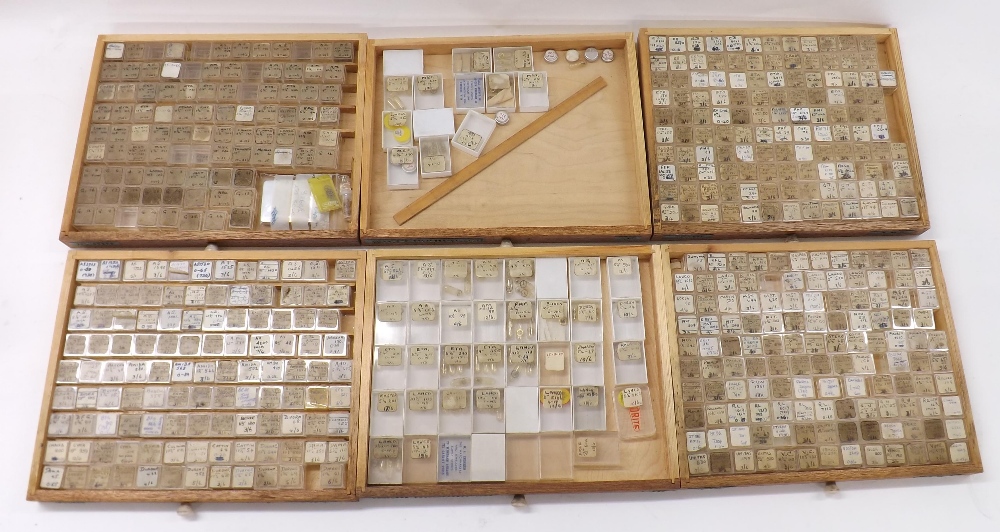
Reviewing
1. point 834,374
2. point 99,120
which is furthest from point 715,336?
point 99,120

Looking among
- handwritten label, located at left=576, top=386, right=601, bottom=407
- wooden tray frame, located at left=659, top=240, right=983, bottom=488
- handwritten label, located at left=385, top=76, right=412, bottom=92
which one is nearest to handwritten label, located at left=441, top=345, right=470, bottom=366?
handwritten label, located at left=576, top=386, right=601, bottom=407

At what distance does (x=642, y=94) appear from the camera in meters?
2.23

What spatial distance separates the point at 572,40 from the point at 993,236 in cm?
154

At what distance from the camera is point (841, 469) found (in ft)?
6.16

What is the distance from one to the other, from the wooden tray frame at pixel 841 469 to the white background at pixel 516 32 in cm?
8

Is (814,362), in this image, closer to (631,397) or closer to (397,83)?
(631,397)

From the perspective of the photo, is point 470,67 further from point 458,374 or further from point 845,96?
point 845,96

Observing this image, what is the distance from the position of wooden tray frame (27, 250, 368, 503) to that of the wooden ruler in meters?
0.23

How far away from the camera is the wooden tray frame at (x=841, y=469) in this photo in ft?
6.07

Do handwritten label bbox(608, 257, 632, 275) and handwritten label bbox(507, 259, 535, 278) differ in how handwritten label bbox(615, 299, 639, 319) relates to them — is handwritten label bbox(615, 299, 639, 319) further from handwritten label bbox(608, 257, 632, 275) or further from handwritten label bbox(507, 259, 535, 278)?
handwritten label bbox(507, 259, 535, 278)

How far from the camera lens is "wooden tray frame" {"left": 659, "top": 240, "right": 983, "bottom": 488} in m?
1.85

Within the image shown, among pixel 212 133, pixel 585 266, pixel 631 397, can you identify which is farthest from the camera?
pixel 212 133

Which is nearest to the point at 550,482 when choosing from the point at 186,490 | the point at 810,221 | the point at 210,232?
the point at 186,490

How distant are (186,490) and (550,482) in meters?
0.99
